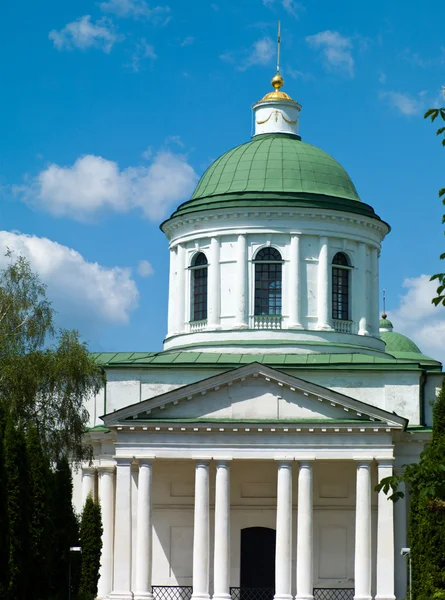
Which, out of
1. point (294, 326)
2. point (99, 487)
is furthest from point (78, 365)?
point (294, 326)

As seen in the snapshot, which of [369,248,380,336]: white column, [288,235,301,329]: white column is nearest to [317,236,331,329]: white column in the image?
[288,235,301,329]: white column

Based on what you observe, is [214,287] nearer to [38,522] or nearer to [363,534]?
[363,534]

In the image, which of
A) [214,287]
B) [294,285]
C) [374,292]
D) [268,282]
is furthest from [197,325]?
[374,292]

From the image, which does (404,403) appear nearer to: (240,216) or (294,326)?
(294,326)

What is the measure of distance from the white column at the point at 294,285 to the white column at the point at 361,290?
237cm

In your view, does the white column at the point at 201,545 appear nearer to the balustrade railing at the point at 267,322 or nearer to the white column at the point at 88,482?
the white column at the point at 88,482

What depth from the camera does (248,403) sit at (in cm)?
3931

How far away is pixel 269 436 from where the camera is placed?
39094 mm

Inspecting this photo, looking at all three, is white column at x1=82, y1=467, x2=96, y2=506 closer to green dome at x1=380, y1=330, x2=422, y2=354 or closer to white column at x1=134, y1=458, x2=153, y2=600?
white column at x1=134, y1=458, x2=153, y2=600

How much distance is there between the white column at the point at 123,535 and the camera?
38938 mm

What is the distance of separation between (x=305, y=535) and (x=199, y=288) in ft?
36.5

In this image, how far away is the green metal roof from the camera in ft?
136

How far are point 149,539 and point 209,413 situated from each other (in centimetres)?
414

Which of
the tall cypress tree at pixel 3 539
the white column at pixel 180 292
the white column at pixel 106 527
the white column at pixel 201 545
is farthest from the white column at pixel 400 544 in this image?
the tall cypress tree at pixel 3 539
